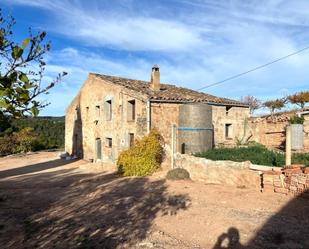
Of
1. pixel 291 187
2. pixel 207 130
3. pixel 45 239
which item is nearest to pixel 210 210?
pixel 291 187

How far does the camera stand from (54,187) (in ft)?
38.4

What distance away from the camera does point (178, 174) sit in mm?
11844

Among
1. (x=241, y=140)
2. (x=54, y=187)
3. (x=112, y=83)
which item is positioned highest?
(x=112, y=83)

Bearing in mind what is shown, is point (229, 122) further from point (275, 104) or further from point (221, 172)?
point (275, 104)

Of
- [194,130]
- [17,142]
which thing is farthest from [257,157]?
[17,142]

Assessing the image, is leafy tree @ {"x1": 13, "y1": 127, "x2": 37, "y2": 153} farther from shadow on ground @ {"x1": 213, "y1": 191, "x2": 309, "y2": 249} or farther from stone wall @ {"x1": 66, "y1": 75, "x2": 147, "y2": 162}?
shadow on ground @ {"x1": 213, "y1": 191, "x2": 309, "y2": 249}

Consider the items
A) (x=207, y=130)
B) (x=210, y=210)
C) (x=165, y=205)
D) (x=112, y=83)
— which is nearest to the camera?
(x=210, y=210)

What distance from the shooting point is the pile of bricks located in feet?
26.0

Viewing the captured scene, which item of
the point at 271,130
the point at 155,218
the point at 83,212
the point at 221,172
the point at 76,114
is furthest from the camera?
the point at 76,114

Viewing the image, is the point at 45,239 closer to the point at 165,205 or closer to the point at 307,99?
the point at 165,205

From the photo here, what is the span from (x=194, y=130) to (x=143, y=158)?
114 inches

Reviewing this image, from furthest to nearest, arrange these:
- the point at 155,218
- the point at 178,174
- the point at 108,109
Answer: the point at 108,109 < the point at 178,174 < the point at 155,218

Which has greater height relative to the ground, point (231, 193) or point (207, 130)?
point (207, 130)

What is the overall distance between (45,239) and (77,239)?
25.3 inches
